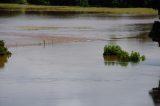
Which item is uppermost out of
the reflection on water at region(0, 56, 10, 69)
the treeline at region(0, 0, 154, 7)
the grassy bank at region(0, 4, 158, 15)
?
the reflection on water at region(0, 56, 10, 69)

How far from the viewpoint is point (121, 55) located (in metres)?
50.2

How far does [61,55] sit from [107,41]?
16242 mm

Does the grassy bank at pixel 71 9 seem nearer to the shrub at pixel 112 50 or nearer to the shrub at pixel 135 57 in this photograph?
the shrub at pixel 112 50

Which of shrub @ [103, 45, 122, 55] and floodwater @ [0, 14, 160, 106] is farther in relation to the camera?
shrub @ [103, 45, 122, 55]

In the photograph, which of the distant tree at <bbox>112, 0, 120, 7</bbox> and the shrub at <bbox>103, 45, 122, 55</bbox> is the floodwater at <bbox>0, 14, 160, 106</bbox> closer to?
the shrub at <bbox>103, 45, 122, 55</bbox>

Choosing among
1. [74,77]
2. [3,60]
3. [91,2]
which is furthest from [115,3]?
[74,77]

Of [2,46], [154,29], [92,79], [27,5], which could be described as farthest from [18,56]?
[27,5]

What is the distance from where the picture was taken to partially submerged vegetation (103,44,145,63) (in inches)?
1908

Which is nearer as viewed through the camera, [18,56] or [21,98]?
[21,98]

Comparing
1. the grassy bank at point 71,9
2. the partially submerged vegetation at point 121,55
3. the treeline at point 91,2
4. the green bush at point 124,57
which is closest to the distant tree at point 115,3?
the treeline at point 91,2

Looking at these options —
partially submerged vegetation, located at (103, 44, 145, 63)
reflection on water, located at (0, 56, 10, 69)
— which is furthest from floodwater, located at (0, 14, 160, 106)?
partially submerged vegetation, located at (103, 44, 145, 63)

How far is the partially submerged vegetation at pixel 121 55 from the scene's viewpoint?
4847 centimetres

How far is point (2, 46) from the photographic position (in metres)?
52.3

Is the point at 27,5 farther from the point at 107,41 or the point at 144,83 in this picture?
the point at 144,83
